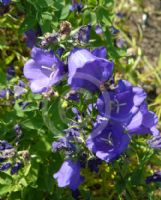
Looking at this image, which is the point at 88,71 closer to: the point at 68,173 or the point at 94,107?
the point at 94,107

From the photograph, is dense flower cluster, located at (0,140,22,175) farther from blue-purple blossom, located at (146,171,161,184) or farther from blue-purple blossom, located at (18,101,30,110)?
blue-purple blossom, located at (146,171,161,184)

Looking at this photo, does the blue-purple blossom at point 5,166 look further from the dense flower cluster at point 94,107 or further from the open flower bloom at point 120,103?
the open flower bloom at point 120,103

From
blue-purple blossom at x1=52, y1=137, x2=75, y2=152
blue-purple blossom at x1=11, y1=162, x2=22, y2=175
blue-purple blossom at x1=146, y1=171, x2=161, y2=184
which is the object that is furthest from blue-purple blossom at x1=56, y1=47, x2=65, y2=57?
blue-purple blossom at x1=146, y1=171, x2=161, y2=184

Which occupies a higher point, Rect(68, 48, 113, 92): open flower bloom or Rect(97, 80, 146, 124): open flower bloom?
Rect(68, 48, 113, 92): open flower bloom

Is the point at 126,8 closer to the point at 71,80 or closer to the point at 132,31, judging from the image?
the point at 132,31

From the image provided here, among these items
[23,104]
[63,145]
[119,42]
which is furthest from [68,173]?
[119,42]

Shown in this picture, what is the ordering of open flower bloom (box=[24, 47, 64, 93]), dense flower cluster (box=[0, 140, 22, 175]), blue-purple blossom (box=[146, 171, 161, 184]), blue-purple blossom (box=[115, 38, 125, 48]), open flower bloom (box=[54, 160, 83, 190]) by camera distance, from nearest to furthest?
open flower bloom (box=[24, 47, 64, 93]) < open flower bloom (box=[54, 160, 83, 190]) < dense flower cluster (box=[0, 140, 22, 175]) < blue-purple blossom (box=[146, 171, 161, 184]) < blue-purple blossom (box=[115, 38, 125, 48])

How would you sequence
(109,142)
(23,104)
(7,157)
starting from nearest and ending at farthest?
(109,142)
(7,157)
(23,104)
